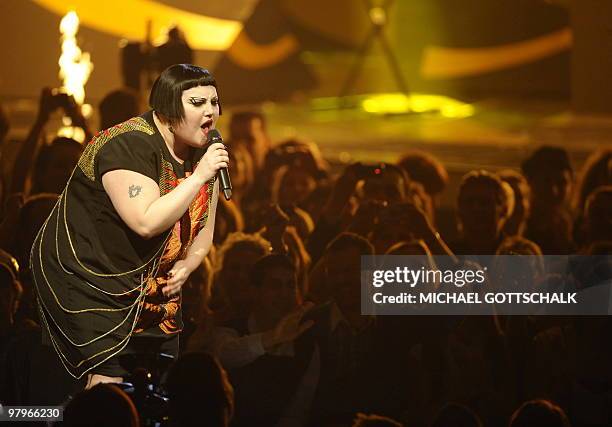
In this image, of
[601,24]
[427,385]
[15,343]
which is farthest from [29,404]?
[601,24]

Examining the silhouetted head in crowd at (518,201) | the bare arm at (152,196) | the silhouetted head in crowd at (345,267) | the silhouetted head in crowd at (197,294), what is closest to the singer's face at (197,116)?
the bare arm at (152,196)

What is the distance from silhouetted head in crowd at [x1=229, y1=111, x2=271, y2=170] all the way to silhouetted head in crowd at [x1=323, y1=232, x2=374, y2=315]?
514 mm

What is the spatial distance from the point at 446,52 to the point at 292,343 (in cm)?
127

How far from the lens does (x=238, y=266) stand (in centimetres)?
351

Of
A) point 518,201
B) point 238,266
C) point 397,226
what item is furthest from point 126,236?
point 518,201

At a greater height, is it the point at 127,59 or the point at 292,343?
the point at 127,59

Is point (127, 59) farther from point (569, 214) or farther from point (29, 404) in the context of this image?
point (569, 214)

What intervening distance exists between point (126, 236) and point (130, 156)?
0.20 m

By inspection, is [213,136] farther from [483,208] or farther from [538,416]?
[483,208]

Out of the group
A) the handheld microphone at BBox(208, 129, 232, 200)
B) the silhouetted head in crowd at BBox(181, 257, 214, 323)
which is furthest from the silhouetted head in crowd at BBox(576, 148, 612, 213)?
the handheld microphone at BBox(208, 129, 232, 200)

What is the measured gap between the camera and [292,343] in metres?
3.37

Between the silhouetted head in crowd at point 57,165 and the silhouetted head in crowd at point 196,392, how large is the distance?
0.82 m

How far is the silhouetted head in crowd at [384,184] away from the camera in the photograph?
3654 millimetres

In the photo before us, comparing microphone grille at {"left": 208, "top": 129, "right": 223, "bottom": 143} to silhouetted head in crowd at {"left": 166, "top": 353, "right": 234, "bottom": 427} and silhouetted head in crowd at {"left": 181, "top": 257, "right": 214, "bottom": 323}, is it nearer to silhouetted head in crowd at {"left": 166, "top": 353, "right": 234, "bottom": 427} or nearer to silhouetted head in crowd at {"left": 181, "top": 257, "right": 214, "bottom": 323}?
silhouetted head in crowd at {"left": 166, "top": 353, "right": 234, "bottom": 427}
